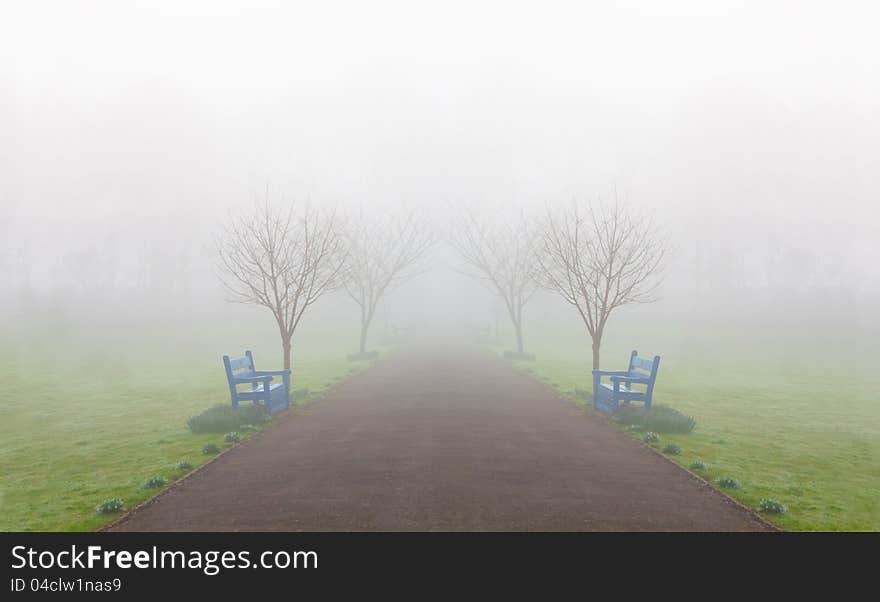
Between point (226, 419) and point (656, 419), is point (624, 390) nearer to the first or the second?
point (656, 419)

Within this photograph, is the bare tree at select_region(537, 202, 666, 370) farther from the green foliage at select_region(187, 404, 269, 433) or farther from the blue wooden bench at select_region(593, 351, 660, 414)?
the green foliage at select_region(187, 404, 269, 433)

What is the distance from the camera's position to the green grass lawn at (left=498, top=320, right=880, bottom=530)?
8.13 metres

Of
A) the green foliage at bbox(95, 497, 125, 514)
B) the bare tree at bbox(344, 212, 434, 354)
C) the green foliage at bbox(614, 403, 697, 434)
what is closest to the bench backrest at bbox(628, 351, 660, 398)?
the green foliage at bbox(614, 403, 697, 434)

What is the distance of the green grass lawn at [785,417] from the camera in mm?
8133

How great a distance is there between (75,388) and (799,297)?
90365 millimetres

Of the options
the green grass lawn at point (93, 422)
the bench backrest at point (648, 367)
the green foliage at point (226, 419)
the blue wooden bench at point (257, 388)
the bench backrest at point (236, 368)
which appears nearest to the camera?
the green grass lawn at point (93, 422)

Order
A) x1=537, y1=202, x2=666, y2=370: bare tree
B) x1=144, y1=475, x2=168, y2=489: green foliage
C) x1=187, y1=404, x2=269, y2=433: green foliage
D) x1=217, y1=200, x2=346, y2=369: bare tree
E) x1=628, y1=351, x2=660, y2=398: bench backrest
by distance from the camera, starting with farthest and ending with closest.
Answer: x1=217, y1=200, x2=346, y2=369: bare tree → x1=537, y1=202, x2=666, y2=370: bare tree → x1=628, y1=351, x2=660, y2=398: bench backrest → x1=187, y1=404, x2=269, y2=433: green foliage → x1=144, y1=475, x2=168, y2=489: green foliage

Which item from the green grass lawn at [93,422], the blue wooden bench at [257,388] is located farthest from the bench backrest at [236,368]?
the green grass lawn at [93,422]

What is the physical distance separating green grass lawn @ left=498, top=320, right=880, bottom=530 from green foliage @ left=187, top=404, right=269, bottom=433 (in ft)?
31.2

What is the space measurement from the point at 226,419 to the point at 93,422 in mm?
5686

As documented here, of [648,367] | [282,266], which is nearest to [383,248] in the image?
[282,266]

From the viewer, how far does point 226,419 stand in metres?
12.9

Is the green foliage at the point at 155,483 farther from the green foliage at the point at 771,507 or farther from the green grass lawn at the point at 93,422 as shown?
the green foliage at the point at 771,507

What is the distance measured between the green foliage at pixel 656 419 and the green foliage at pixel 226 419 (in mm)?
9428
